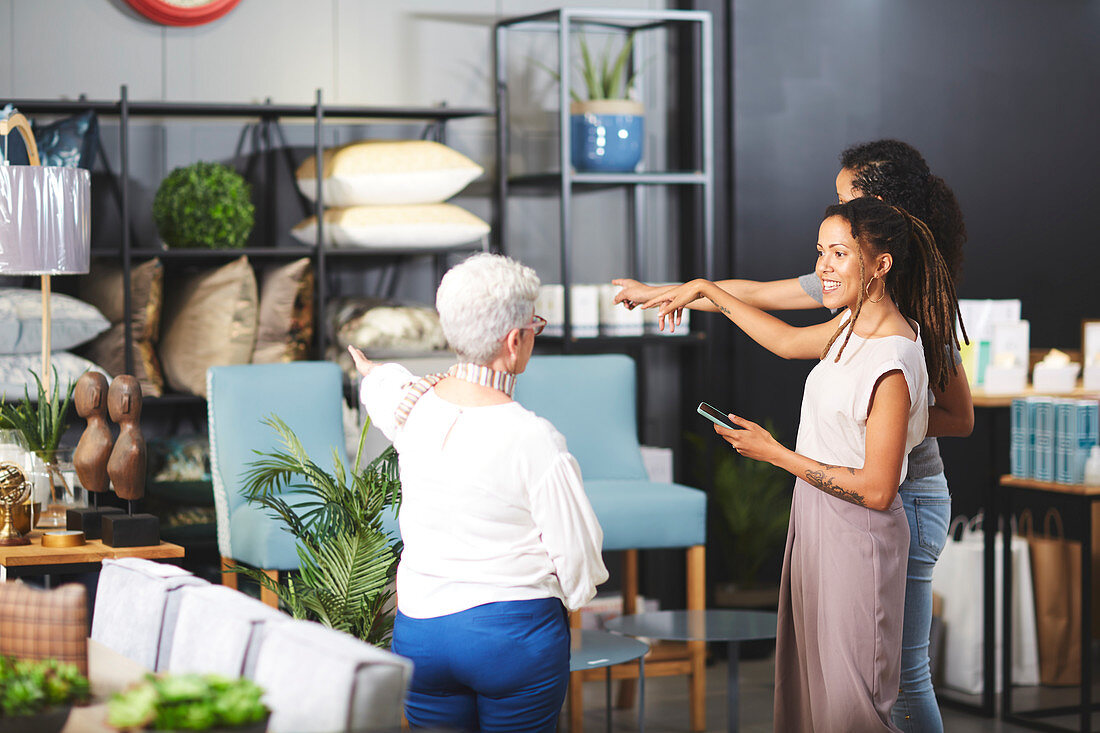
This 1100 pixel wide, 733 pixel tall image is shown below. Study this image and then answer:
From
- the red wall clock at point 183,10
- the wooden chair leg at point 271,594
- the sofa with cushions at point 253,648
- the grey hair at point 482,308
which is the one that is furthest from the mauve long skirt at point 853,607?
the red wall clock at point 183,10

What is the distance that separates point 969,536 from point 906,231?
2702mm

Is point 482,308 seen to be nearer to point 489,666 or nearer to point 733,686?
point 489,666

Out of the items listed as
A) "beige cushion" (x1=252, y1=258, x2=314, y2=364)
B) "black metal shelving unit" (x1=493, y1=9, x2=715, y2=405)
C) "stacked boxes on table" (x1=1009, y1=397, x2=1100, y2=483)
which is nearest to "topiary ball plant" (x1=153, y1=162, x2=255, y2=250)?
"beige cushion" (x1=252, y1=258, x2=314, y2=364)

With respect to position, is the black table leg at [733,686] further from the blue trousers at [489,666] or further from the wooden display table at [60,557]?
the wooden display table at [60,557]

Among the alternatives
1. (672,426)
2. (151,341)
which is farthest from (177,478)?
(672,426)

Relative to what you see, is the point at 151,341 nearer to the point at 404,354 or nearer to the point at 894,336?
the point at 404,354

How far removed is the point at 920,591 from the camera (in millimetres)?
2570

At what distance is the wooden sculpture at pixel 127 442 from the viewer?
3.08 m

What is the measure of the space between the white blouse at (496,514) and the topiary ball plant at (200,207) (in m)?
2.40

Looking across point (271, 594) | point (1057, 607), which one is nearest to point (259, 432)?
point (271, 594)

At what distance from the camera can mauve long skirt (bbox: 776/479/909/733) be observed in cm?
239

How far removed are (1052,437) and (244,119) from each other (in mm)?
3032

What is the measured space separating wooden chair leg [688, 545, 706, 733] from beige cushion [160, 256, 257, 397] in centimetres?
166

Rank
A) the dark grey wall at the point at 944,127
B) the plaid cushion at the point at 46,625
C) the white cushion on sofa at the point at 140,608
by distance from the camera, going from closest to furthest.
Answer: the plaid cushion at the point at 46,625
the white cushion on sofa at the point at 140,608
the dark grey wall at the point at 944,127
